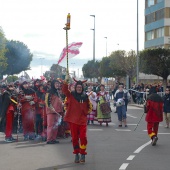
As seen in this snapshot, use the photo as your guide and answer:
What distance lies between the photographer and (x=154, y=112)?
1446cm

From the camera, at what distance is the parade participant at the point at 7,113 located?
14977mm

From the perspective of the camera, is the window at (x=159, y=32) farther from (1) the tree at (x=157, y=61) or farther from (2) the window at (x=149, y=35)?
(1) the tree at (x=157, y=61)

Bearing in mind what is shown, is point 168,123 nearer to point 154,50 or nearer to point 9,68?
point 154,50

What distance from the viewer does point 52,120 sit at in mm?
14594

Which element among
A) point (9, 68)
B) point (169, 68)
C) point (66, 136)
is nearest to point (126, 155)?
point (66, 136)

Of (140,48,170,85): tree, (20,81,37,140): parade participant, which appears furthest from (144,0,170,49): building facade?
(20,81,37,140): parade participant

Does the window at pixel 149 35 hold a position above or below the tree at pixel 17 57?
above

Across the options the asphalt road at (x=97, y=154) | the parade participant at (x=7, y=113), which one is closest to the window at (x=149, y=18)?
the asphalt road at (x=97, y=154)

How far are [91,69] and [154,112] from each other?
76742 millimetres

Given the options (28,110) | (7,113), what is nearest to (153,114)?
(28,110)

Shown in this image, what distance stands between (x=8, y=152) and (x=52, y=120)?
225 centimetres

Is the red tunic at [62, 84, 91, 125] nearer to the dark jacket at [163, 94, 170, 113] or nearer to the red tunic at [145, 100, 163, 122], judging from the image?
the red tunic at [145, 100, 163, 122]

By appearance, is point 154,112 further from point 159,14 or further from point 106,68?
point 106,68

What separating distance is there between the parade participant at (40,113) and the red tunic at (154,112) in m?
3.13
